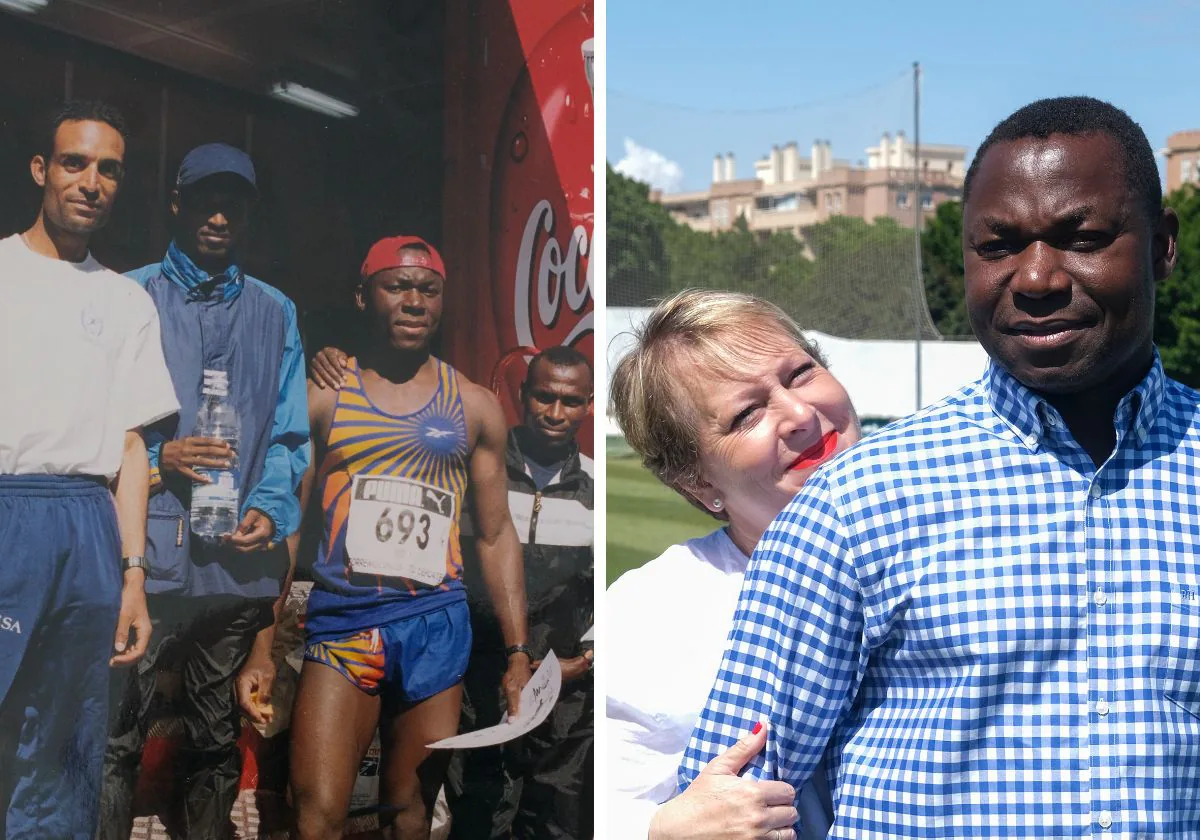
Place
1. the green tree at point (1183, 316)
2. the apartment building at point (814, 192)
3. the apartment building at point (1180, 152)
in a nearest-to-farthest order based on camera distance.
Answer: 1. the green tree at point (1183, 316)
2. the apartment building at point (814, 192)
3. the apartment building at point (1180, 152)

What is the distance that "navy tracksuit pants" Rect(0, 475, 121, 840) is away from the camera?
198 cm

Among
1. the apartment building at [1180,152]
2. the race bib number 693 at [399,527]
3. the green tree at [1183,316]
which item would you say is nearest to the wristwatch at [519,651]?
the race bib number 693 at [399,527]

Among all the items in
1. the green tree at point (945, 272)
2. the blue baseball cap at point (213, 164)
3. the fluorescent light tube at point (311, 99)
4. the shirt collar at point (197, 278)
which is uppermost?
the green tree at point (945, 272)

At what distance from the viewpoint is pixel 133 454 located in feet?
6.93

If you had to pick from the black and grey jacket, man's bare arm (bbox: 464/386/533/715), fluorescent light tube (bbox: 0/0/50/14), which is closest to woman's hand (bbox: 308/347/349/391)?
man's bare arm (bbox: 464/386/533/715)

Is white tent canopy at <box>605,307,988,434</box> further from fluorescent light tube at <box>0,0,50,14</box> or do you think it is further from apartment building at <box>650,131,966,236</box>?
fluorescent light tube at <box>0,0,50,14</box>

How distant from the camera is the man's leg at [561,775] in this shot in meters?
2.59

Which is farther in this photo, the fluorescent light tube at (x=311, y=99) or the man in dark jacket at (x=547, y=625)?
the man in dark jacket at (x=547, y=625)

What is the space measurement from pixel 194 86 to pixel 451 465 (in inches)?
34.1

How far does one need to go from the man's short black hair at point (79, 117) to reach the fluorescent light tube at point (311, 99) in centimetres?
29

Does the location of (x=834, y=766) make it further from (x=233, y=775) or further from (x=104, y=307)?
(x=104, y=307)

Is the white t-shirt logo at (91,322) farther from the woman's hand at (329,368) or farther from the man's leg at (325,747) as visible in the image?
the man's leg at (325,747)

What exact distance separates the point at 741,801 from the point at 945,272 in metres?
39.8

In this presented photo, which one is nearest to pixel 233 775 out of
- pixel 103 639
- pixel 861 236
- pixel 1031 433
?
pixel 103 639
